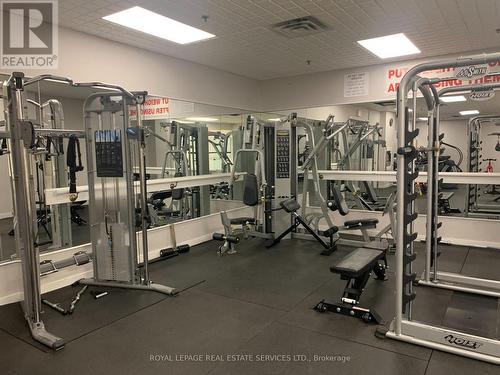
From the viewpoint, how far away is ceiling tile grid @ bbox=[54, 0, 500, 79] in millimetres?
3373

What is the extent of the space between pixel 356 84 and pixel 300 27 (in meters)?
2.23

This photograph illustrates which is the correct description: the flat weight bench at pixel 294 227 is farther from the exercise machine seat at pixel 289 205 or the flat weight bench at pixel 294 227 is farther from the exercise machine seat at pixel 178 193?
the exercise machine seat at pixel 178 193

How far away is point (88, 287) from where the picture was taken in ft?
12.3

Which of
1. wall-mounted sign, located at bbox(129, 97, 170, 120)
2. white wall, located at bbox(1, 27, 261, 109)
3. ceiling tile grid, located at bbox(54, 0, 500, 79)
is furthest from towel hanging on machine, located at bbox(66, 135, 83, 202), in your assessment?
wall-mounted sign, located at bbox(129, 97, 170, 120)

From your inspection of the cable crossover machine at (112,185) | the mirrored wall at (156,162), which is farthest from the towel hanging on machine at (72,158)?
the mirrored wall at (156,162)

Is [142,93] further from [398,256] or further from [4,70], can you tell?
[398,256]

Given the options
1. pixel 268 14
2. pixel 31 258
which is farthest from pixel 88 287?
pixel 268 14

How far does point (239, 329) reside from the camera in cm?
281

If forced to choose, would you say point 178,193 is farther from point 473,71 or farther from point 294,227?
point 473,71

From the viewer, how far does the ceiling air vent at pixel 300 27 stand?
380 centimetres

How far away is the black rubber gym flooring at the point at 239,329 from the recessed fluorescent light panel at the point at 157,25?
2.75 m

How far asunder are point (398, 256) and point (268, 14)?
8.51 feet

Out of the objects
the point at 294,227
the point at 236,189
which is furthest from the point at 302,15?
the point at 236,189

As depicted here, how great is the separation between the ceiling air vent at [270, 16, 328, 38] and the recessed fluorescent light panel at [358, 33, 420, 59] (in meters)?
0.79
